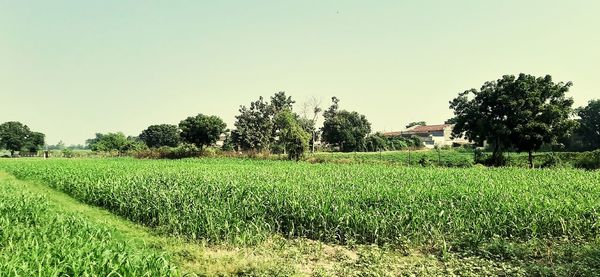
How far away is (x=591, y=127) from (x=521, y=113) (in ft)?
171

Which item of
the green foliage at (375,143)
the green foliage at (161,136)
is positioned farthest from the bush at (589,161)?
the green foliage at (161,136)

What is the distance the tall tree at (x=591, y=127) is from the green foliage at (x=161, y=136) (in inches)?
4427

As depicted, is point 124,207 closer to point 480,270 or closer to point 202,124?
point 480,270

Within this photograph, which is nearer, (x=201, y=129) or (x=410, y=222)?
(x=410, y=222)

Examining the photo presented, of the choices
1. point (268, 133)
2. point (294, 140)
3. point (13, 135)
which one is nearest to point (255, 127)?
point (268, 133)

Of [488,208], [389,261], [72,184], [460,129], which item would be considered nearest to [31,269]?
[389,261]

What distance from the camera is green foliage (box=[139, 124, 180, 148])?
13075 centimetres

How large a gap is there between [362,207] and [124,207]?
9.13 m

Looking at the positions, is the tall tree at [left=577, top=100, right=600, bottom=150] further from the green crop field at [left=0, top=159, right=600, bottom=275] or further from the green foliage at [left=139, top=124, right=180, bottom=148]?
the green foliage at [left=139, top=124, right=180, bottom=148]

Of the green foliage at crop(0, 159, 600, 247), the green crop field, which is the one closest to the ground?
the green crop field

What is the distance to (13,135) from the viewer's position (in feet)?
354

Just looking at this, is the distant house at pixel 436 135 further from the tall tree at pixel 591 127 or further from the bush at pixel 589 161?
the bush at pixel 589 161

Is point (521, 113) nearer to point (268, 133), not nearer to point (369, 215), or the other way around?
point (369, 215)

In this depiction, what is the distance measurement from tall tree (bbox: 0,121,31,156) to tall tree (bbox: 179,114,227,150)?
5999 cm
